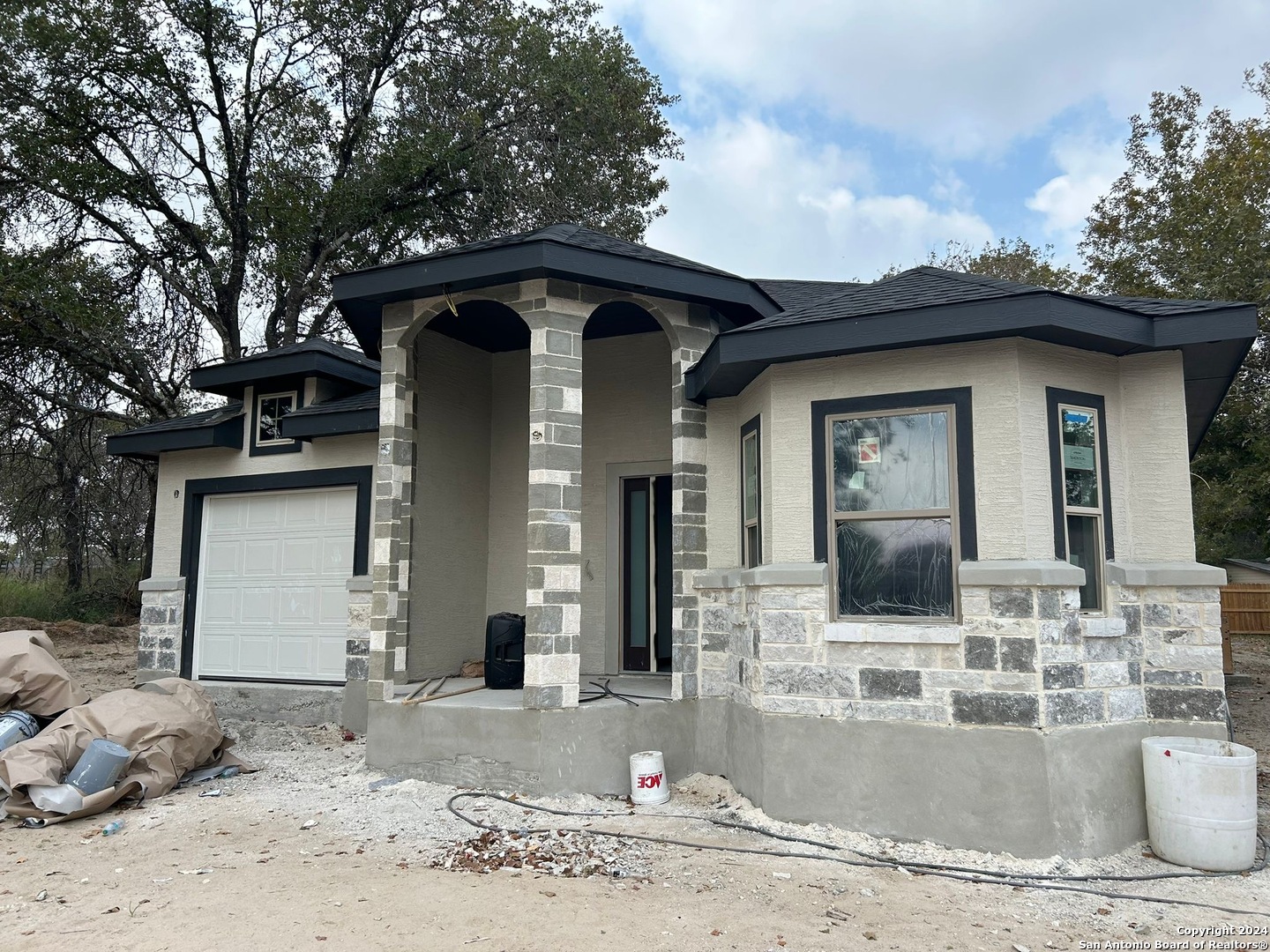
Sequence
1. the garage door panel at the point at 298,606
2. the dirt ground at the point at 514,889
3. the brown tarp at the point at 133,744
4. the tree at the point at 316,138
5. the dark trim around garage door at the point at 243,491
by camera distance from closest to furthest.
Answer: the dirt ground at the point at 514,889
the brown tarp at the point at 133,744
the dark trim around garage door at the point at 243,491
the garage door panel at the point at 298,606
the tree at the point at 316,138

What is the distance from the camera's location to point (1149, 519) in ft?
19.3

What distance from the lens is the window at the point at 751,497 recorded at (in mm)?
6594

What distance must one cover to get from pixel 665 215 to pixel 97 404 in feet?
38.1

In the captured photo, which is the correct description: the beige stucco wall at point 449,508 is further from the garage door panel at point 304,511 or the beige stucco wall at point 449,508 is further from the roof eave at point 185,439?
the roof eave at point 185,439

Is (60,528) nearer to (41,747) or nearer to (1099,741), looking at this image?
(41,747)

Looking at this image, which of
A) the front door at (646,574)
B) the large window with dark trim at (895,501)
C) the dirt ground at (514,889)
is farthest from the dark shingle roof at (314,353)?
the large window with dark trim at (895,501)

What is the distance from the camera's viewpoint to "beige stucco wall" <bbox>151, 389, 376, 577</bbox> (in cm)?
931

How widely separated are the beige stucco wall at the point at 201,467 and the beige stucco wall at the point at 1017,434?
5143mm

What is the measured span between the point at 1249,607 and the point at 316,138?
2192 cm

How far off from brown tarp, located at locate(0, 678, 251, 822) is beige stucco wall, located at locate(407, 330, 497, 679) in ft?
5.79

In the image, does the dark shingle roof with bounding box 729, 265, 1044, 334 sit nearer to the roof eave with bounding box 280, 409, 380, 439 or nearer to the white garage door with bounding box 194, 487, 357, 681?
the roof eave with bounding box 280, 409, 380, 439

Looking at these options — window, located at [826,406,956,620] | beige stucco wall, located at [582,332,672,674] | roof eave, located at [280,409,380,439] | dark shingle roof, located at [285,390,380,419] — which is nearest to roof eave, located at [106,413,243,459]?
dark shingle roof, located at [285,390,380,419]

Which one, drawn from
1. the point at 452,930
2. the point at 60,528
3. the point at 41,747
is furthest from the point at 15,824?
the point at 60,528

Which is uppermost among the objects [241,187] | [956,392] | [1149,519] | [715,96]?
[715,96]
